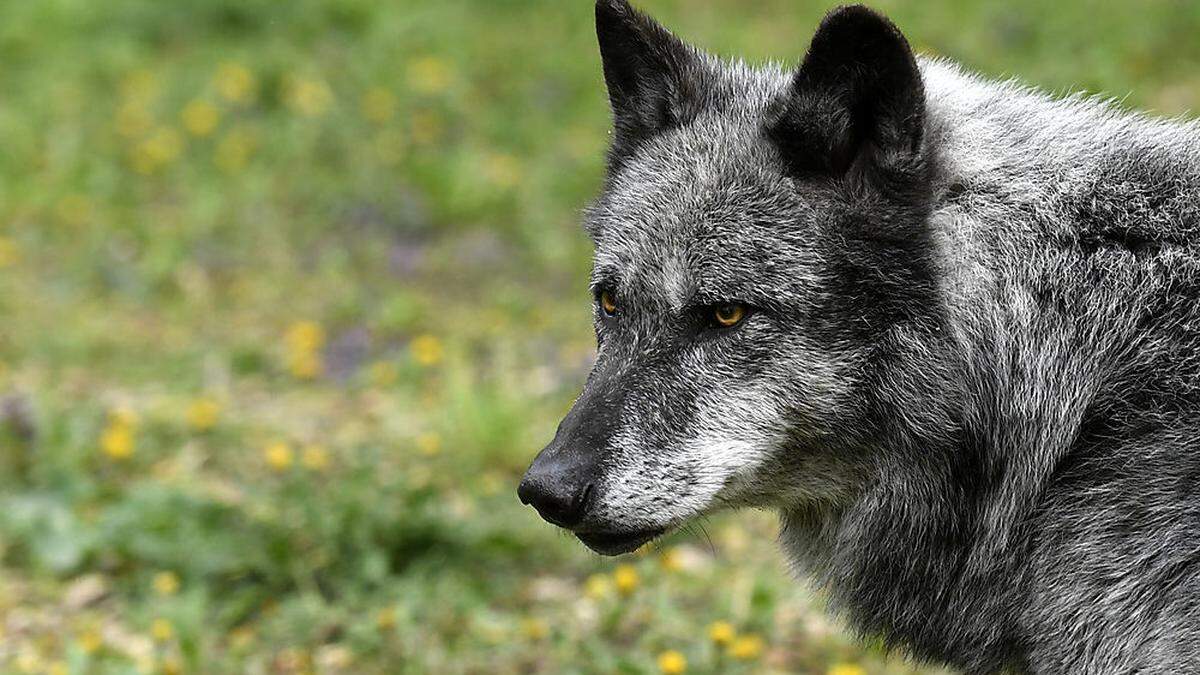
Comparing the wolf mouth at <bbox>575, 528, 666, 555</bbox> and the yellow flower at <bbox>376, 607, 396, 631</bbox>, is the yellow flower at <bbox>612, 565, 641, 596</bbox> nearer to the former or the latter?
the yellow flower at <bbox>376, 607, 396, 631</bbox>

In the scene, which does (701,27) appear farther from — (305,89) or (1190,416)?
(1190,416)

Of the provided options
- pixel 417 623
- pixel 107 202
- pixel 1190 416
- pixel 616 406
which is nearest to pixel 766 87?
pixel 616 406

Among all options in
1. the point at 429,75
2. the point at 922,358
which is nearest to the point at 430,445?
the point at 922,358

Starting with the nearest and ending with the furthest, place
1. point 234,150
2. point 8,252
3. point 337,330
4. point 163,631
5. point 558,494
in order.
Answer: point 558,494, point 163,631, point 337,330, point 8,252, point 234,150

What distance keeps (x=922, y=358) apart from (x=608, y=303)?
2.72 ft

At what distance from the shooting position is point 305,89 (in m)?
10.5

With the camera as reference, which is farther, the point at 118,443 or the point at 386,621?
the point at 118,443

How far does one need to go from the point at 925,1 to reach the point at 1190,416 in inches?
362

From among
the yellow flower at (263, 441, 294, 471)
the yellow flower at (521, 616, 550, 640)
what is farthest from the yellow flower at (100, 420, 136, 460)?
the yellow flower at (521, 616, 550, 640)

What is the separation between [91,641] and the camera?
4.73 meters

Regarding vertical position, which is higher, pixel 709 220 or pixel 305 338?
pixel 709 220

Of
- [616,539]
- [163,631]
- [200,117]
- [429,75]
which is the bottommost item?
[163,631]

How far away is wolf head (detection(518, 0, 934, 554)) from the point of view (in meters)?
3.28

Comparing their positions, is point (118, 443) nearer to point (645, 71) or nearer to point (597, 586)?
point (597, 586)
